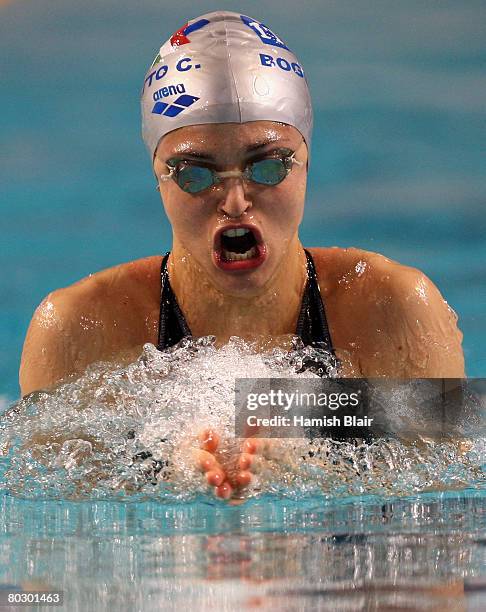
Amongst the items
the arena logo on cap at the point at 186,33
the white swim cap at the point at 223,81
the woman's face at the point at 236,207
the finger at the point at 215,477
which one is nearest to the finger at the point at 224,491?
the finger at the point at 215,477

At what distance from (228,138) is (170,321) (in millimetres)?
500

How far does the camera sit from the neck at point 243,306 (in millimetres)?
2742

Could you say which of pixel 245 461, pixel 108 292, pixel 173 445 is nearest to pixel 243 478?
pixel 245 461

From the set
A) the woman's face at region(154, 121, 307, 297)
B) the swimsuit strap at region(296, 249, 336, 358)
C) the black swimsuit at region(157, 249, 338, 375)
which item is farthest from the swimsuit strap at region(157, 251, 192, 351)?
the swimsuit strap at region(296, 249, 336, 358)

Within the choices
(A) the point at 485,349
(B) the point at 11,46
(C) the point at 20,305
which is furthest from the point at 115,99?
(A) the point at 485,349

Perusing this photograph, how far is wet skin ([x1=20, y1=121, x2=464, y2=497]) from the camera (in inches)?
102

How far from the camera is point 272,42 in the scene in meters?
2.81

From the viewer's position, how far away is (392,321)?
272 cm

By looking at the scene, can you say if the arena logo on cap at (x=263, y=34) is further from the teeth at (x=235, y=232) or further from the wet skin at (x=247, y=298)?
the teeth at (x=235, y=232)

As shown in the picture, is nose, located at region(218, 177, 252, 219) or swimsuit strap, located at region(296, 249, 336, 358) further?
swimsuit strap, located at region(296, 249, 336, 358)

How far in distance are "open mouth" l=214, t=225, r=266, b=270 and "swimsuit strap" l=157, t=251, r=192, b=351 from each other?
0.88ft

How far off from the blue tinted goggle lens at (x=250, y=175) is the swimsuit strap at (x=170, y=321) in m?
0.35

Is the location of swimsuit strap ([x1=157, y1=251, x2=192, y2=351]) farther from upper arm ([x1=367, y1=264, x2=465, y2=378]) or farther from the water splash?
upper arm ([x1=367, y1=264, x2=465, y2=378])

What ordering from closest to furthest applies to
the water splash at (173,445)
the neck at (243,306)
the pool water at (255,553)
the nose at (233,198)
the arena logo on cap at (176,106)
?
1. the pool water at (255,553)
2. the water splash at (173,445)
3. the nose at (233,198)
4. the arena logo on cap at (176,106)
5. the neck at (243,306)
